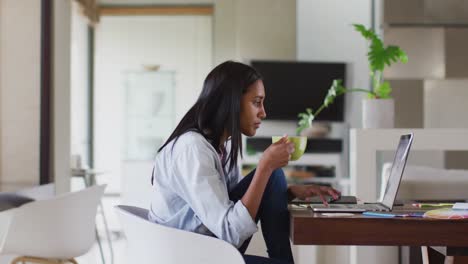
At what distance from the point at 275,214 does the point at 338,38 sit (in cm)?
582

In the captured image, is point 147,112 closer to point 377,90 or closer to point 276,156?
point 377,90

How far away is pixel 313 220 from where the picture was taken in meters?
1.44

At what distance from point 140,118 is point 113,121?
1.79 feet

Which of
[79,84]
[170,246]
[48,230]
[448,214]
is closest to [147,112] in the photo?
[79,84]

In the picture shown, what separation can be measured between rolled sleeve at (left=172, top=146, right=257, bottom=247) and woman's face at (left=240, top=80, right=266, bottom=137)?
162mm

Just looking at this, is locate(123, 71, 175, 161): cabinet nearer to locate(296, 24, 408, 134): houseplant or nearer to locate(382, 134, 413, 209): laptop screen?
locate(296, 24, 408, 134): houseplant

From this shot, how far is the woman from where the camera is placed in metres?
1.54

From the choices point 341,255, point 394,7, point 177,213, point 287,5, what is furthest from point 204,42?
point 177,213

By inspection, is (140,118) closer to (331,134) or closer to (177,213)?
(331,134)

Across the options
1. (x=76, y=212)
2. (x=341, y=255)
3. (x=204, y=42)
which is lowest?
(x=341, y=255)

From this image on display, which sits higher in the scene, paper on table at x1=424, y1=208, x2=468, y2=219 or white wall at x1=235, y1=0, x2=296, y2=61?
white wall at x1=235, y1=0, x2=296, y2=61

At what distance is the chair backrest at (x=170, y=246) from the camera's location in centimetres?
151

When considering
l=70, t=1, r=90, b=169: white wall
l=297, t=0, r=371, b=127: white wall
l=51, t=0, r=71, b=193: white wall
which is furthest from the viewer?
l=297, t=0, r=371, b=127: white wall

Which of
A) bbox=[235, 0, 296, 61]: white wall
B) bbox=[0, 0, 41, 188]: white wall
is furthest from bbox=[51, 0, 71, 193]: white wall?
bbox=[235, 0, 296, 61]: white wall
